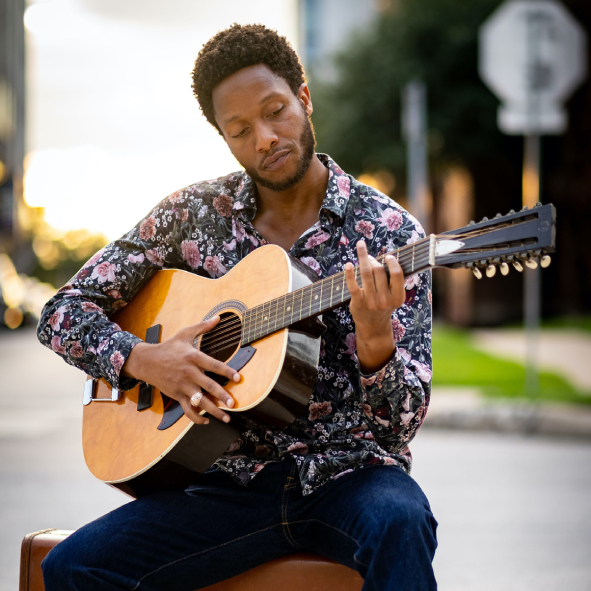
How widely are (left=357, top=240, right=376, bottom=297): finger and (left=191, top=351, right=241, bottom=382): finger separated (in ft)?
1.63

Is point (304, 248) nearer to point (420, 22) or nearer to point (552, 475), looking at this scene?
point (552, 475)

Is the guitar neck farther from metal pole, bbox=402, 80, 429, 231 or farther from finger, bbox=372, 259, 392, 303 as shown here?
metal pole, bbox=402, 80, 429, 231

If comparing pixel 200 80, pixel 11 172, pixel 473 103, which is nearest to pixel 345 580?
pixel 200 80

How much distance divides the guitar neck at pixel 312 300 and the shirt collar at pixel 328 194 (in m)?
0.38

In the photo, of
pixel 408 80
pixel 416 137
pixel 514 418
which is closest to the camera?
pixel 514 418

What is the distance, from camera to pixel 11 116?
5906 cm

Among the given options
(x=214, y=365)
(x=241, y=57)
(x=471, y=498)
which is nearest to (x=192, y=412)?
(x=214, y=365)

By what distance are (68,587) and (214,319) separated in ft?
2.83

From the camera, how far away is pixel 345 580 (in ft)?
7.05

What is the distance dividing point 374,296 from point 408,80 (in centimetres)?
1787

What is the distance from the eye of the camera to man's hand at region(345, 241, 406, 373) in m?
1.96

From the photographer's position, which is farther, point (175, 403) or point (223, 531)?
point (175, 403)

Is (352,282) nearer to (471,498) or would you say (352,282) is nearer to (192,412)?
(192,412)

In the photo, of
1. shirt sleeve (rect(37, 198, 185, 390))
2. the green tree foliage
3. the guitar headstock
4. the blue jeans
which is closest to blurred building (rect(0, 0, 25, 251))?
the green tree foliage
